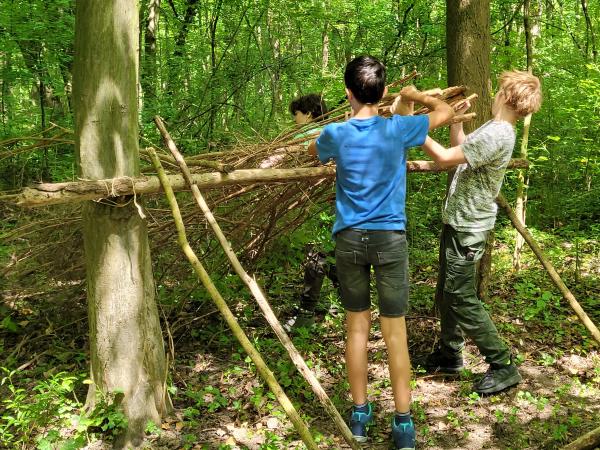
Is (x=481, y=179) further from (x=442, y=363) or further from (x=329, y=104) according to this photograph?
(x=329, y=104)

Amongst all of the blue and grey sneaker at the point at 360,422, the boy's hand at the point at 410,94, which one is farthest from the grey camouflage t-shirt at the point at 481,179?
the blue and grey sneaker at the point at 360,422

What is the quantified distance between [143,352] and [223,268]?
146 centimetres

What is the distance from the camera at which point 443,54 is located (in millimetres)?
6980

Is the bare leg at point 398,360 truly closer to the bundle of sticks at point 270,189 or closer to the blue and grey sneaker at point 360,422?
the blue and grey sneaker at point 360,422

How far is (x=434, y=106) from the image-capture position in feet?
9.49

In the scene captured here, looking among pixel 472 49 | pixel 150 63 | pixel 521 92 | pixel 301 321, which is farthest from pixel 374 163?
pixel 150 63

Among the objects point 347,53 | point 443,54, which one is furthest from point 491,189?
point 347,53

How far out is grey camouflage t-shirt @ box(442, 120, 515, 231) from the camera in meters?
3.07

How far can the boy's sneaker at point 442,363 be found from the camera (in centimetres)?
366

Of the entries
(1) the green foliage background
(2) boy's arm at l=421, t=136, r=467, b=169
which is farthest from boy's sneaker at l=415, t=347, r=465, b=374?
(2) boy's arm at l=421, t=136, r=467, b=169

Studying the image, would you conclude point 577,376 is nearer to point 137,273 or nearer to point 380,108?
point 380,108

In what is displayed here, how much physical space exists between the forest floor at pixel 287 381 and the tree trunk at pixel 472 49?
1.56 m

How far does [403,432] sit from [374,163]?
1.42 metres

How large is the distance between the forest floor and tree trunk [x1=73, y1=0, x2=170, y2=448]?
0.62 feet
